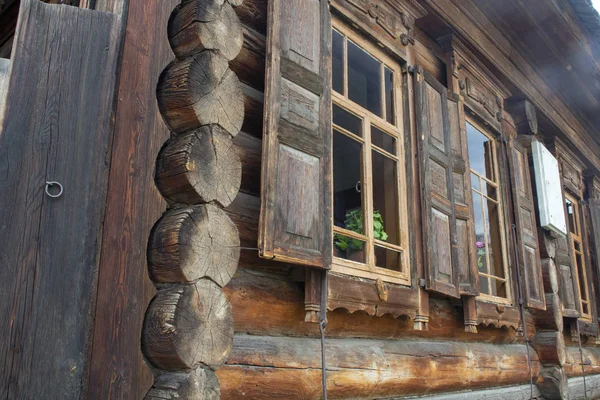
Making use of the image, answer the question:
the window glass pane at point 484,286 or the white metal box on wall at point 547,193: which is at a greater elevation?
the white metal box on wall at point 547,193

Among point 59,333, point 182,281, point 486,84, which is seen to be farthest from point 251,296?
point 486,84

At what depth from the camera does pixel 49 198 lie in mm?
1820

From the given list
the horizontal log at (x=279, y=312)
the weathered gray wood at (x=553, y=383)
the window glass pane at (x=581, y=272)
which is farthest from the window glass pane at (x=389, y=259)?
the window glass pane at (x=581, y=272)

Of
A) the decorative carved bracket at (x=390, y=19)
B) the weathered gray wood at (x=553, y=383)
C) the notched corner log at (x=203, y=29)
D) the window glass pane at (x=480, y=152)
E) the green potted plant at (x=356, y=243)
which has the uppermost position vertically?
the decorative carved bracket at (x=390, y=19)

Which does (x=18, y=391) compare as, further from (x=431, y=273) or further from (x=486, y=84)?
(x=486, y=84)

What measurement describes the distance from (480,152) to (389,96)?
1779 mm

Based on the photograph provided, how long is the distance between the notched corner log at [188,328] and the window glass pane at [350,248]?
1486 millimetres

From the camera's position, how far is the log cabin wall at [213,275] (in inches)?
74.0

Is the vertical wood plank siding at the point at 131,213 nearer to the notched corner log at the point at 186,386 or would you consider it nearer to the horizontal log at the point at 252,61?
the notched corner log at the point at 186,386

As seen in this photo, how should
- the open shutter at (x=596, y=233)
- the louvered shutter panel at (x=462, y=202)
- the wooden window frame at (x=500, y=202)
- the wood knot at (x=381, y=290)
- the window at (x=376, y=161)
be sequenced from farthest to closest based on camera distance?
1. the open shutter at (x=596, y=233)
2. the wooden window frame at (x=500, y=202)
3. the louvered shutter panel at (x=462, y=202)
4. the window at (x=376, y=161)
5. the wood knot at (x=381, y=290)

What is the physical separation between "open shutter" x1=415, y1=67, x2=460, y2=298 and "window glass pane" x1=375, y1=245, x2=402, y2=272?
0.57 ft

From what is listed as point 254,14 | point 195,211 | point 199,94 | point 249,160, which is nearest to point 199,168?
point 195,211

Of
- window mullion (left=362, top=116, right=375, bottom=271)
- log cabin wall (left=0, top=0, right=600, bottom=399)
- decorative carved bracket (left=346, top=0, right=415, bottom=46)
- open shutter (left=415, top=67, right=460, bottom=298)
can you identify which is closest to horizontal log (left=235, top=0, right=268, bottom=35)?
log cabin wall (left=0, top=0, right=600, bottom=399)

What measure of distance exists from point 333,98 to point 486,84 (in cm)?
250
